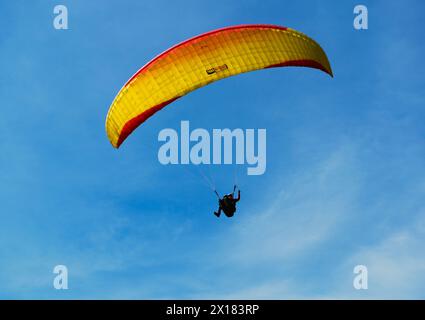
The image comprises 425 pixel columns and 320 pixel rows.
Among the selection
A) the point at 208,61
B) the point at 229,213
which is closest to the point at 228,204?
the point at 229,213

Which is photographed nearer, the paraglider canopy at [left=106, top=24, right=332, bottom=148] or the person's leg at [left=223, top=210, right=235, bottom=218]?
the paraglider canopy at [left=106, top=24, right=332, bottom=148]

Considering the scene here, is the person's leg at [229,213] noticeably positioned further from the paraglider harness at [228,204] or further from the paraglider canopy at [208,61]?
the paraglider canopy at [208,61]

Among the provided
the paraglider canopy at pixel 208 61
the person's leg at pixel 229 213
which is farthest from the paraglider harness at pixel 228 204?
the paraglider canopy at pixel 208 61

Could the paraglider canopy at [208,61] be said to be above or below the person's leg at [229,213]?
above

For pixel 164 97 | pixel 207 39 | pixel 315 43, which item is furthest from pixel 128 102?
pixel 315 43

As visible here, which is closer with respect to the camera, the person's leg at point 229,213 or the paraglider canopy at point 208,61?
the paraglider canopy at point 208,61

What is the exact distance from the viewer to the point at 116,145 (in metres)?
24.5

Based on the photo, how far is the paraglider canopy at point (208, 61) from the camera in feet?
72.1

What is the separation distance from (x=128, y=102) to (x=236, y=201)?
5571mm

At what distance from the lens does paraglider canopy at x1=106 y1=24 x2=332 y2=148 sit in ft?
72.1

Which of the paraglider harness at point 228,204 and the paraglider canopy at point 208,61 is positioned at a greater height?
the paraglider canopy at point 208,61

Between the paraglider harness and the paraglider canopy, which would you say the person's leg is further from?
the paraglider canopy

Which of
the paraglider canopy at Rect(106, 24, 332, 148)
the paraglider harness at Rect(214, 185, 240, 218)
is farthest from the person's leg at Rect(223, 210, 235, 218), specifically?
the paraglider canopy at Rect(106, 24, 332, 148)

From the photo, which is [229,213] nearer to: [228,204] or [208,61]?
[228,204]
